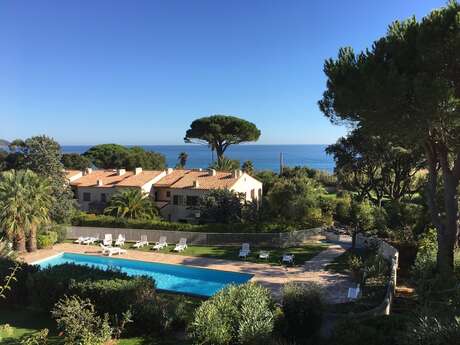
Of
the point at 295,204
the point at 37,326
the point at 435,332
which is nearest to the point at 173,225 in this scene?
the point at 295,204

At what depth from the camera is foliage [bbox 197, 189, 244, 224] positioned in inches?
1096

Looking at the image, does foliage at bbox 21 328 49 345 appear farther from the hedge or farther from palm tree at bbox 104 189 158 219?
palm tree at bbox 104 189 158 219

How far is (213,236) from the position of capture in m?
25.5

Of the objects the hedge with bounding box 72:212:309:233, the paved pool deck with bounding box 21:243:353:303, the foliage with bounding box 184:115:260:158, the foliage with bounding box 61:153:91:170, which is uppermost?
the foliage with bounding box 184:115:260:158

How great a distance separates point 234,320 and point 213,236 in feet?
52.6

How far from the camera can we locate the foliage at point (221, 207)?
2784cm

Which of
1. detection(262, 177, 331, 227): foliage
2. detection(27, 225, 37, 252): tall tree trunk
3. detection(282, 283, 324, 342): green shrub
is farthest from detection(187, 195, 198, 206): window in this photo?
detection(282, 283, 324, 342): green shrub

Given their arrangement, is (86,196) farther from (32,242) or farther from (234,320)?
(234,320)

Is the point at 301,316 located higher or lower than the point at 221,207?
lower

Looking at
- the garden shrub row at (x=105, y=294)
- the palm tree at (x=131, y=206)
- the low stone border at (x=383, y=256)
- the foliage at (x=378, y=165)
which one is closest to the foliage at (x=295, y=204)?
the low stone border at (x=383, y=256)

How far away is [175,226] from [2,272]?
43.0ft

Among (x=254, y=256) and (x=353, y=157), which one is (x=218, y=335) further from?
(x=353, y=157)

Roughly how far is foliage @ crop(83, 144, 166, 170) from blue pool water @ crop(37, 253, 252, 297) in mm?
37267

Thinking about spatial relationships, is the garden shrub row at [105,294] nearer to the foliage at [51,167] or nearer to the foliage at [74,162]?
the foliage at [51,167]
